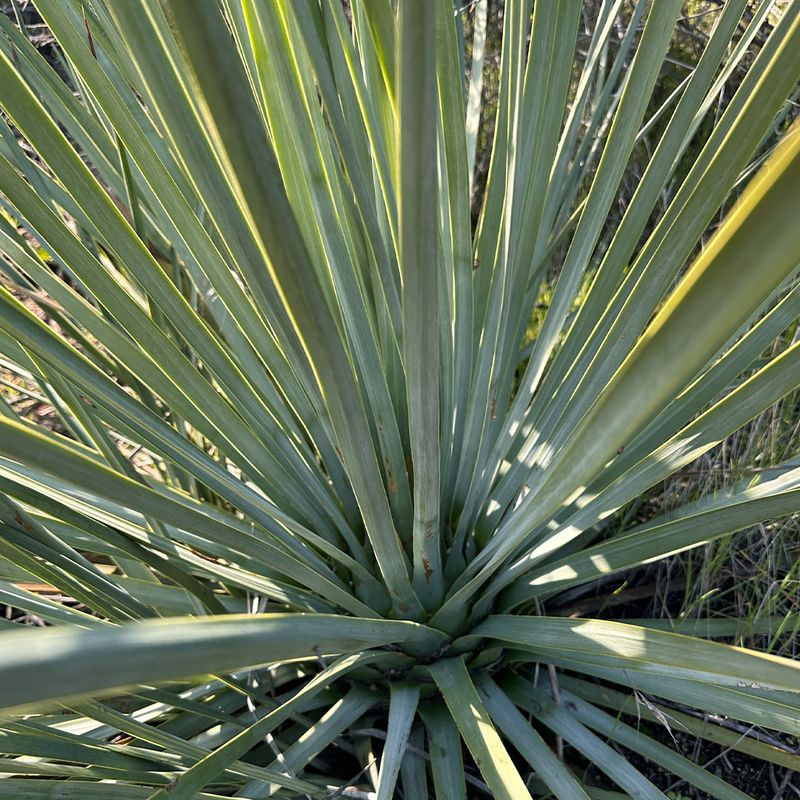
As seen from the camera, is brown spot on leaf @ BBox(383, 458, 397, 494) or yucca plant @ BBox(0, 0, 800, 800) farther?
brown spot on leaf @ BBox(383, 458, 397, 494)

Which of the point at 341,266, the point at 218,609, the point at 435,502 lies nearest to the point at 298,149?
the point at 341,266

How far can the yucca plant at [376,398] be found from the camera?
16.1 inches

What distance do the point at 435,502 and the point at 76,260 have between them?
437mm

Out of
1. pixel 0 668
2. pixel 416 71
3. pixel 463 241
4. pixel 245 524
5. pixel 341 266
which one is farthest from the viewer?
pixel 245 524

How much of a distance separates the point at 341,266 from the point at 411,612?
41 centimetres

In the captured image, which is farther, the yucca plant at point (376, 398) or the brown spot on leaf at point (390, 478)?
the brown spot on leaf at point (390, 478)

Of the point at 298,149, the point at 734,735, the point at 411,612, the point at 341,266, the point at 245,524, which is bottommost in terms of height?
the point at 734,735

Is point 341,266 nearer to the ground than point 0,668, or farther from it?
farther from it

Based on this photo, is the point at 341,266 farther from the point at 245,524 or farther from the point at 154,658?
the point at 154,658

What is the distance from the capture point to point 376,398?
868 millimetres

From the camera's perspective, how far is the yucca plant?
16.1 inches

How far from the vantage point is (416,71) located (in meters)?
0.41

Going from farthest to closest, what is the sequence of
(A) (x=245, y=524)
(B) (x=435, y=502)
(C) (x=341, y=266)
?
(A) (x=245, y=524)
(C) (x=341, y=266)
(B) (x=435, y=502)

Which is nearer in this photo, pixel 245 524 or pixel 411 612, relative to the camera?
pixel 411 612
